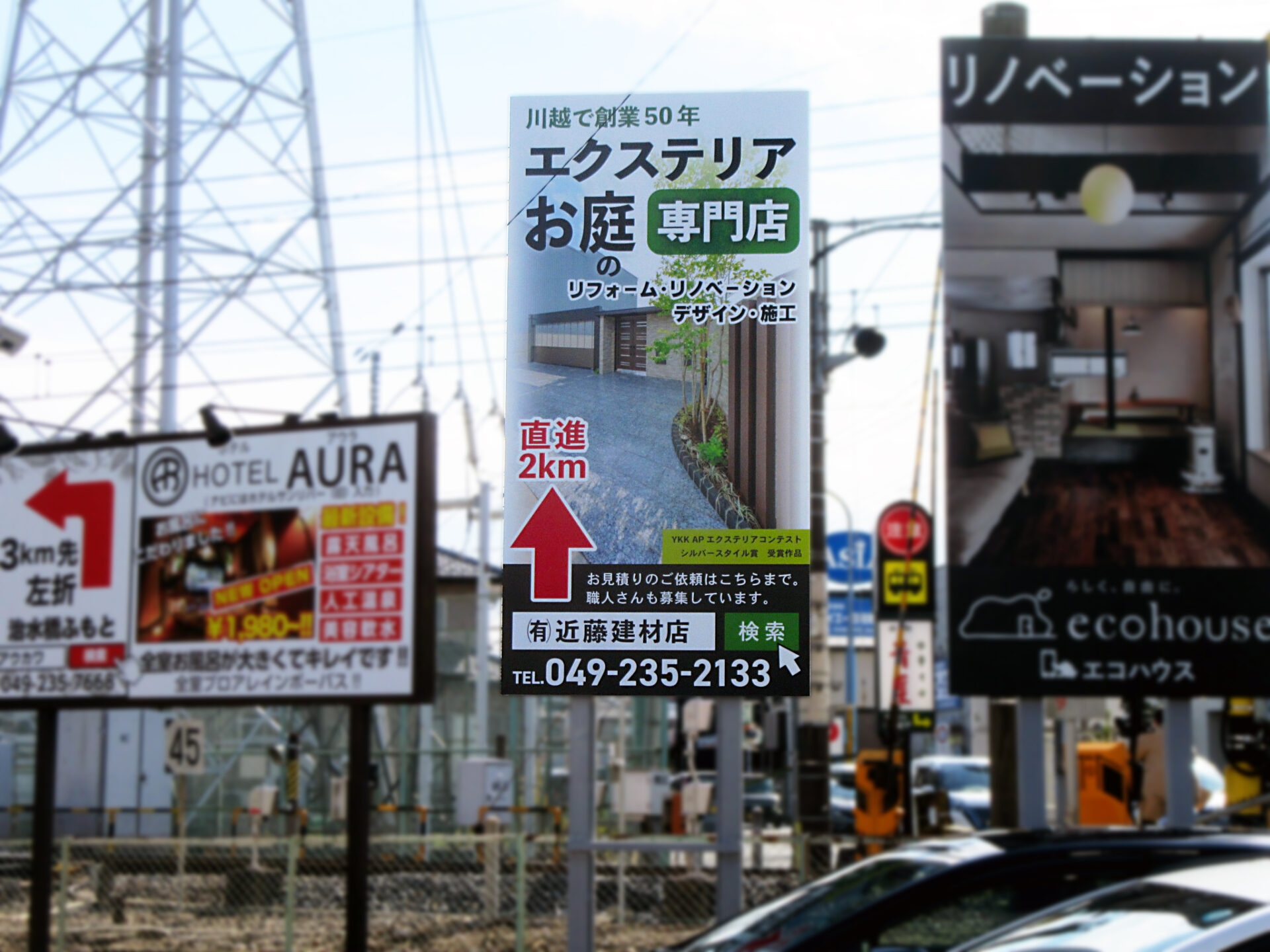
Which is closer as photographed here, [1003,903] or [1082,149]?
[1003,903]

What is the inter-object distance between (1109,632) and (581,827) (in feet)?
13.5

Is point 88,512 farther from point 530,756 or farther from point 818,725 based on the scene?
point 530,756

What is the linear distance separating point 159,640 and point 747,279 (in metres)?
10.1

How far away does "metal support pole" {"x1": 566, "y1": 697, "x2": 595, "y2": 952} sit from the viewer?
620 centimetres

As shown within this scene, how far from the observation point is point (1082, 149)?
31.1 feet

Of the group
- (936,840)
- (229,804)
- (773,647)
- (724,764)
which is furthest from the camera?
(229,804)

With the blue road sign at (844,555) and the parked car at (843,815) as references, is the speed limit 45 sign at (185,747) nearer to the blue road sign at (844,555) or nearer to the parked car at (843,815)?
the parked car at (843,815)

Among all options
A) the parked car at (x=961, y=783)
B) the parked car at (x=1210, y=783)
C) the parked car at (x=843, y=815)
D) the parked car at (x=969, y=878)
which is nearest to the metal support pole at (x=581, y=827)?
the parked car at (x=969, y=878)

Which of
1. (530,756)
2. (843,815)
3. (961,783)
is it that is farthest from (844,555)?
(530,756)

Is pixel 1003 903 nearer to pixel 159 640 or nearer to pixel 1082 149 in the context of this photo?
pixel 1082 149

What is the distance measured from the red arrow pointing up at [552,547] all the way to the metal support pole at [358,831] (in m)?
9.05

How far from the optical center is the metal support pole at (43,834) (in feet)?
A: 36.5

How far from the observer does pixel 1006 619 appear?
968cm

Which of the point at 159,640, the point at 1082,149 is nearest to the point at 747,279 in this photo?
the point at 1082,149
